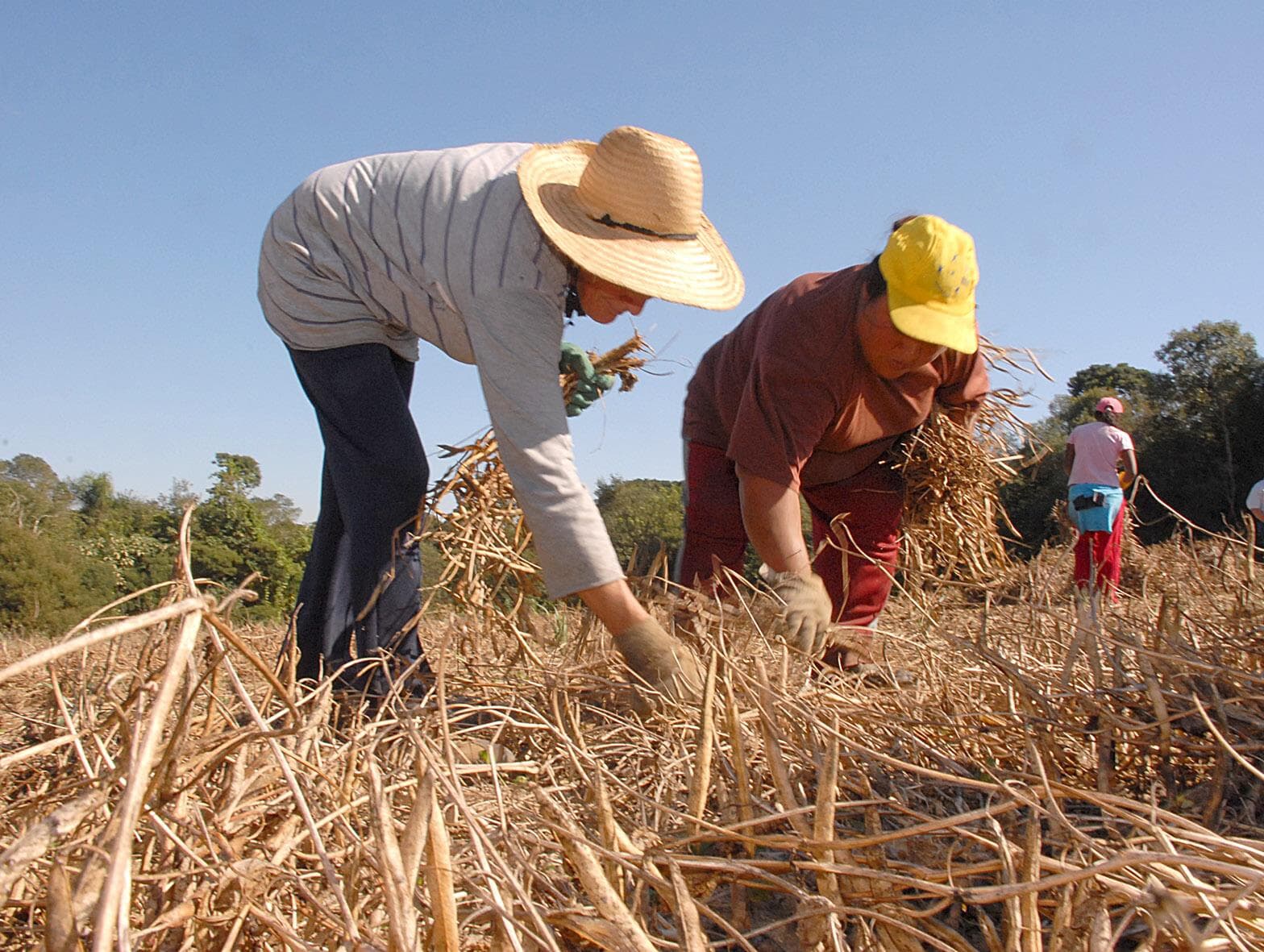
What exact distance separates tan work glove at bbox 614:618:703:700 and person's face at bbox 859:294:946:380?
2.84 ft

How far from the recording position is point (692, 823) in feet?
3.12

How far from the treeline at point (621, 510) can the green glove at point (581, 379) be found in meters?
8.00

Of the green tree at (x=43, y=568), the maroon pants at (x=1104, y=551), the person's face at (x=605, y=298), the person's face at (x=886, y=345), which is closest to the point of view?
the person's face at (x=605, y=298)

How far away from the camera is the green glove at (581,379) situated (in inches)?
99.6

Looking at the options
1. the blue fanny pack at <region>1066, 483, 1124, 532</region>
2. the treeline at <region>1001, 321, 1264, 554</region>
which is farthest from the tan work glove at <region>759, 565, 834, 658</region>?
the treeline at <region>1001, 321, 1264, 554</region>

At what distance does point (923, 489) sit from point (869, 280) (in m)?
0.90

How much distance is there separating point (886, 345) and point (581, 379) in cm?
79

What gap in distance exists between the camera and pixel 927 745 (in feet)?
4.20

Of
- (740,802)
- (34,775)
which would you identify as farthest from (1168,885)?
(34,775)

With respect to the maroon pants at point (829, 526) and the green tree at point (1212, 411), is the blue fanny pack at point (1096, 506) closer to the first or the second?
the maroon pants at point (829, 526)

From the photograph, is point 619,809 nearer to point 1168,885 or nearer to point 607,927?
point 607,927

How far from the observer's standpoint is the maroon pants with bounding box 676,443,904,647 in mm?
2711

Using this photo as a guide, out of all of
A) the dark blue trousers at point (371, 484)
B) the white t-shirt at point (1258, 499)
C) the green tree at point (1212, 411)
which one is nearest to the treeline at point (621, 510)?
the green tree at point (1212, 411)

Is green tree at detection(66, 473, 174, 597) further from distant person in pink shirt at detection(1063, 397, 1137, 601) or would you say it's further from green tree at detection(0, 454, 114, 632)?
distant person in pink shirt at detection(1063, 397, 1137, 601)
